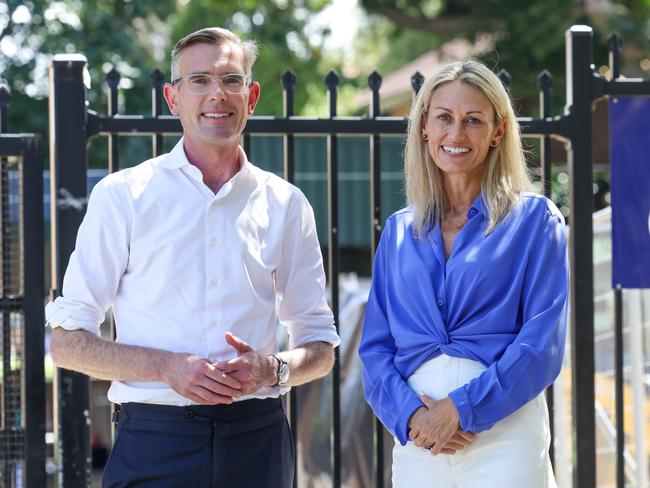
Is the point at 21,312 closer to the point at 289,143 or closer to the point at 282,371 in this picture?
the point at 289,143

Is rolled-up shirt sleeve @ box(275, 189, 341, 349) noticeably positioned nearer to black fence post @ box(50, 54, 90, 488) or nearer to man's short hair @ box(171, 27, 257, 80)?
man's short hair @ box(171, 27, 257, 80)

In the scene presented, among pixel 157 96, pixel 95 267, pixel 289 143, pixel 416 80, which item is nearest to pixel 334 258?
pixel 289 143

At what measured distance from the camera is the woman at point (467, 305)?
2.81 meters

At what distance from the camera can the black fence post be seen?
12.7 ft

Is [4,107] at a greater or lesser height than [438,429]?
greater

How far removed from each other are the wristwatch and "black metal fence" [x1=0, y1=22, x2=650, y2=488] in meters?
1.16

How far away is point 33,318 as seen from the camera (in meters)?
3.97

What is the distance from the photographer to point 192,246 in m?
2.92

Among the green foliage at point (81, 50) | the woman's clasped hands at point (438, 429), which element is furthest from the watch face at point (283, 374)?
the green foliage at point (81, 50)

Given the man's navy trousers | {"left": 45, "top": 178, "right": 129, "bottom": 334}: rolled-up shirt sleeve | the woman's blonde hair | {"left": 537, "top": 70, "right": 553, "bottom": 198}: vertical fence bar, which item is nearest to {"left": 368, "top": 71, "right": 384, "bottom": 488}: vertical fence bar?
{"left": 537, "top": 70, "right": 553, "bottom": 198}: vertical fence bar

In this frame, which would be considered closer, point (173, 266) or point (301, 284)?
point (173, 266)

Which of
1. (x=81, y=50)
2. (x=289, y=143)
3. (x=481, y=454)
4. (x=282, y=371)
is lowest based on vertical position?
(x=481, y=454)

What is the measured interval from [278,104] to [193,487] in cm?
2356

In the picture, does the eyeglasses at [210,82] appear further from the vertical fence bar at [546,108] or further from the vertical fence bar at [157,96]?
the vertical fence bar at [546,108]
